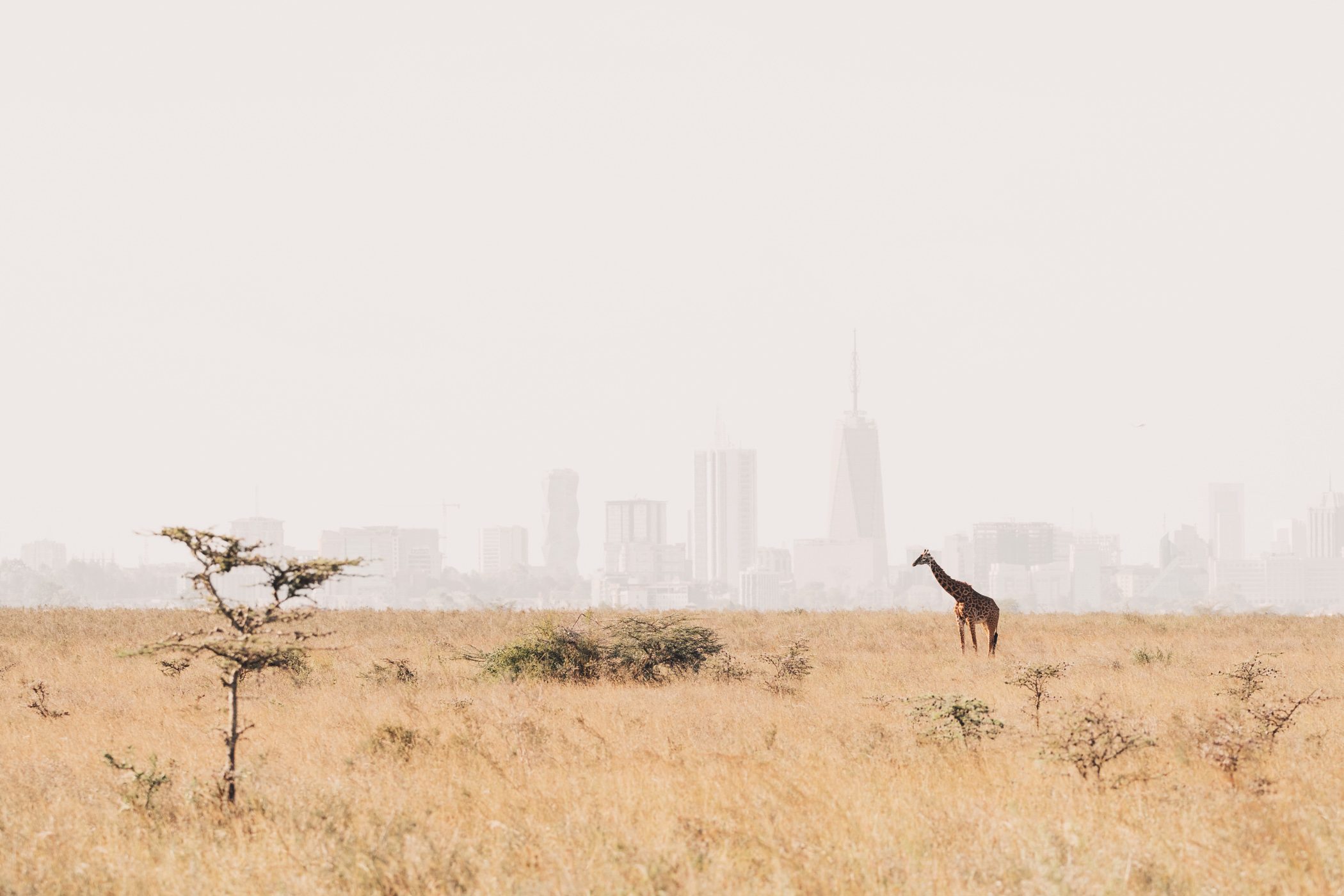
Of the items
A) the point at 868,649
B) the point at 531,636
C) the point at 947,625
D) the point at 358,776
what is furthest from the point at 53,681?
the point at 947,625

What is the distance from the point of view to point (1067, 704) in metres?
18.3

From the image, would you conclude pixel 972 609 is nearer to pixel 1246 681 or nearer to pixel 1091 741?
pixel 1246 681

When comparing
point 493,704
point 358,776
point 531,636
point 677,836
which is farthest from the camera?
point 531,636

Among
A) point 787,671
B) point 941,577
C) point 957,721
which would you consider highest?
point 941,577

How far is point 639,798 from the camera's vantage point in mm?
10430

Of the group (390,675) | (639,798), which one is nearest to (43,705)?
(390,675)

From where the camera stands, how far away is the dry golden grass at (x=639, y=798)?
26.1 ft

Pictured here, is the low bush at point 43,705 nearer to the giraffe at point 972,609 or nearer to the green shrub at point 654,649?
the green shrub at point 654,649

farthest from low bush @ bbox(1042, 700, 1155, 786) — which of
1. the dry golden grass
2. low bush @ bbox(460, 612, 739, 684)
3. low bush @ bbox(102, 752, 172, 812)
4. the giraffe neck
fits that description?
the giraffe neck

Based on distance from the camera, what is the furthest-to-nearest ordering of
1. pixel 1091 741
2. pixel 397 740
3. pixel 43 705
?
pixel 43 705 < pixel 397 740 < pixel 1091 741

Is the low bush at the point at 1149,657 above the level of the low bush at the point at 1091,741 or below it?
below

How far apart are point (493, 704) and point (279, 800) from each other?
7.16 m

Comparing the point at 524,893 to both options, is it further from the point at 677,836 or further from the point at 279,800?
the point at 279,800

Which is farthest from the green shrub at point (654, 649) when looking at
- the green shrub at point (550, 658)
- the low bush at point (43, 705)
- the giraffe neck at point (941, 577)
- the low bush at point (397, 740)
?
the low bush at point (43, 705)
